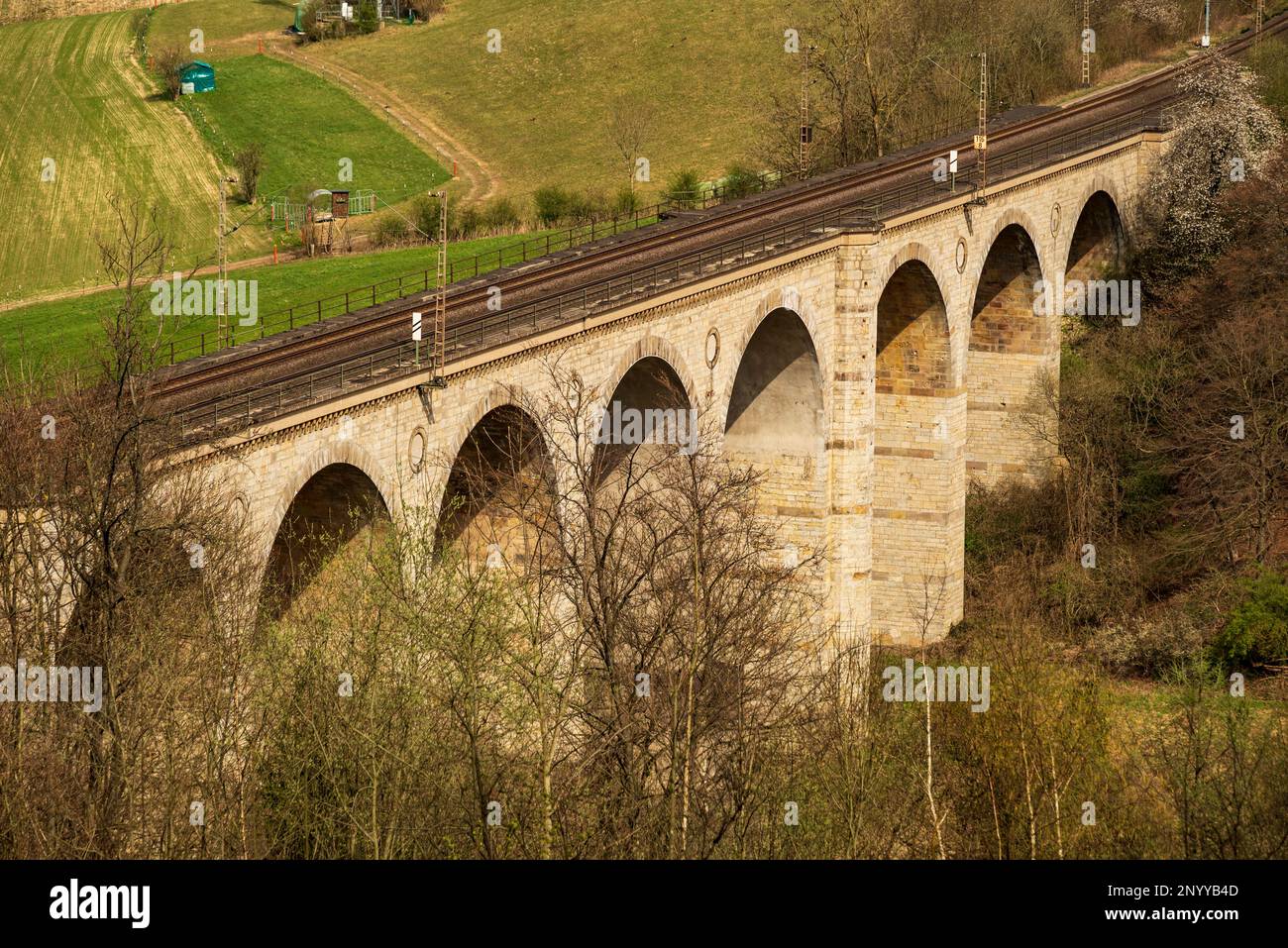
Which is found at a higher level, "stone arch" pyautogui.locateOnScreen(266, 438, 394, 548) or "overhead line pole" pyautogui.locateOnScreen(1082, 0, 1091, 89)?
"overhead line pole" pyautogui.locateOnScreen(1082, 0, 1091, 89)

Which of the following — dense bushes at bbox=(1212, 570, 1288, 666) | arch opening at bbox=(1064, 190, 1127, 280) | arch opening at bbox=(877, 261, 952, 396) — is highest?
arch opening at bbox=(1064, 190, 1127, 280)

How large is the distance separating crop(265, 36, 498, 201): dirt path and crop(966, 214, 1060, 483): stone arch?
30216mm

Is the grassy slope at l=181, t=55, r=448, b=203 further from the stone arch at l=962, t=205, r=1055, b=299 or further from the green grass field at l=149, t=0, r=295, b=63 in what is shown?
the stone arch at l=962, t=205, r=1055, b=299

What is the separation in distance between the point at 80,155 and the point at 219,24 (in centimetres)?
2439

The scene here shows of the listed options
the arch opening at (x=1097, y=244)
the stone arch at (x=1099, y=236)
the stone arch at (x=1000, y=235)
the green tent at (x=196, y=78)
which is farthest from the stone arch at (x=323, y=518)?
the green tent at (x=196, y=78)

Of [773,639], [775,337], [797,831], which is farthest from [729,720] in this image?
[775,337]

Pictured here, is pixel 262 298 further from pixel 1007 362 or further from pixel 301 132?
pixel 301 132

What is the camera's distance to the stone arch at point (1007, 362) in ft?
185

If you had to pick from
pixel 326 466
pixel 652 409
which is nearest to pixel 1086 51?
pixel 652 409

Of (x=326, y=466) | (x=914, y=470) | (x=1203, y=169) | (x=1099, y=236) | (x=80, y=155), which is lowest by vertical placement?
(x=326, y=466)

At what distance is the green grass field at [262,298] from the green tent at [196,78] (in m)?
24.5

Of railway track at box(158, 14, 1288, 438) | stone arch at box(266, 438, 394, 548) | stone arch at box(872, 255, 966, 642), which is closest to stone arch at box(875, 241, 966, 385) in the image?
stone arch at box(872, 255, 966, 642)

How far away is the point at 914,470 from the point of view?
2052 inches

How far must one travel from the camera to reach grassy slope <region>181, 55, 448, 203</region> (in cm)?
8338
